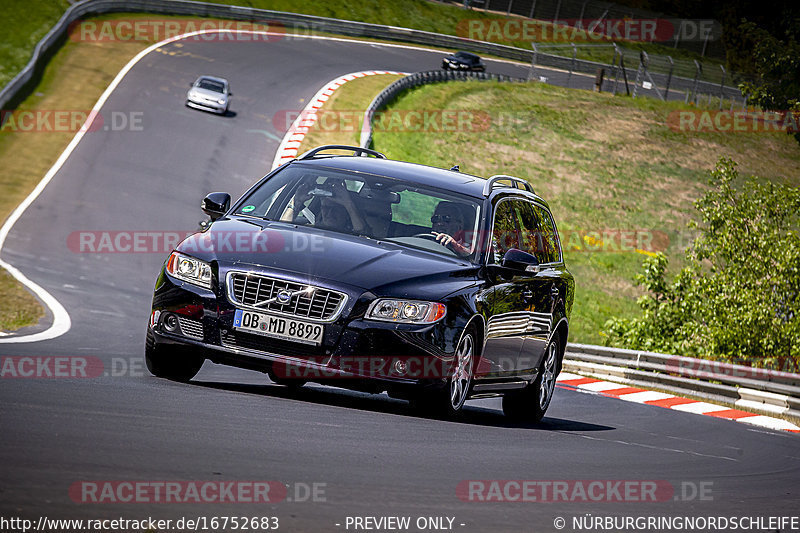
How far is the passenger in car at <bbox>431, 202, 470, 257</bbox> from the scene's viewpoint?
916cm

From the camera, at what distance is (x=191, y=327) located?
8.23m

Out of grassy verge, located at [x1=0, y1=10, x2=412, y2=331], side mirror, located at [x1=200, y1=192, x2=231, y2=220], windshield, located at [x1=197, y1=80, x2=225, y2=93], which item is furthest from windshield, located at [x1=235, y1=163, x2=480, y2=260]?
windshield, located at [x1=197, y1=80, x2=225, y2=93]

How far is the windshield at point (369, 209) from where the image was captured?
29.9 feet

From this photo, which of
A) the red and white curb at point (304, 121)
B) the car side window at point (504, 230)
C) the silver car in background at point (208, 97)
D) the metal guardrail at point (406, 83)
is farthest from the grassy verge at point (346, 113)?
the car side window at point (504, 230)

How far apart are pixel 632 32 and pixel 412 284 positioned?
74.4 metres

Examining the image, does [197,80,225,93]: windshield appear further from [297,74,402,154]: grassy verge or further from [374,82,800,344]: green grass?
[374,82,800,344]: green grass

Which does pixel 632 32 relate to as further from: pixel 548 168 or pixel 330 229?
pixel 330 229

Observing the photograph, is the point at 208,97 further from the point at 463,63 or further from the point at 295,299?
the point at 295,299

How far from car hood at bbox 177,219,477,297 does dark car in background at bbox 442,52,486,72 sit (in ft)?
164

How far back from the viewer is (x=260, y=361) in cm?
802

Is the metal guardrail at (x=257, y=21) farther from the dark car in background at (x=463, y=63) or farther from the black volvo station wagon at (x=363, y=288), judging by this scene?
the black volvo station wagon at (x=363, y=288)

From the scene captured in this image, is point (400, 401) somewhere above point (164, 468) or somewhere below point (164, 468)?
below

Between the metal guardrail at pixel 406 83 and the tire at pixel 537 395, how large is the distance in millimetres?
25150

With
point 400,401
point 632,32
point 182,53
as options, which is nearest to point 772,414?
point 400,401
